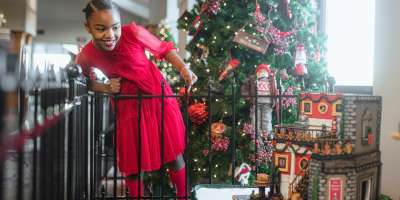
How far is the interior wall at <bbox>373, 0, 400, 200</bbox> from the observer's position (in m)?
2.15

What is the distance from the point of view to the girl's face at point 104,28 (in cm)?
267

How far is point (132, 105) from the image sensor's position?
2797 mm

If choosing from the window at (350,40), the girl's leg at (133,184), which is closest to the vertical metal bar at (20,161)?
the girl's leg at (133,184)

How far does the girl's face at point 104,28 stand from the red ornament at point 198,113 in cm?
78

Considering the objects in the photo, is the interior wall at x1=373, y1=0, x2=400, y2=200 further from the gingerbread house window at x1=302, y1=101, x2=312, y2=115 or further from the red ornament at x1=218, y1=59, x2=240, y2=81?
the red ornament at x1=218, y1=59, x2=240, y2=81

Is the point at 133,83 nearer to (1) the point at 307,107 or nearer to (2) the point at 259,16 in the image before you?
(2) the point at 259,16

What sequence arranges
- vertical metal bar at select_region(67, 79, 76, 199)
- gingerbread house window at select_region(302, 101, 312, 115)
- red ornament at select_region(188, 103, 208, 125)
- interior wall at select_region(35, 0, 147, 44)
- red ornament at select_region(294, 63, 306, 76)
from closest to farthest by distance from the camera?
1. gingerbread house window at select_region(302, 101, 312, 115)
2. vertical metal bar at select_region(67, 79, 76, 199)
3. red ornament at select_region(294, 63, 306, 76)
4. red ornament at select_region(188, 103, 208, 125)
5. interior wall at select_region(35, 0, 147, 44)

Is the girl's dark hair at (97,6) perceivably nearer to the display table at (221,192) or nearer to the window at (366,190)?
the display table at (221,192)

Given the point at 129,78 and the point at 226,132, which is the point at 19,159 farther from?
the point at 226,132

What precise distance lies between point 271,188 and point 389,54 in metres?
1.11

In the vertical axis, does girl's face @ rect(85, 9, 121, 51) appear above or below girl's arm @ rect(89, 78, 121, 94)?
above

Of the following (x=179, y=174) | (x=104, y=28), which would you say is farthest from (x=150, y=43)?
(x=179, y=174)

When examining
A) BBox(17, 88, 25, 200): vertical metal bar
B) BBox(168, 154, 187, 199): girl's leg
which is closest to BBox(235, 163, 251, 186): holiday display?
BBox(168, 154, 187, 199): girl's leg

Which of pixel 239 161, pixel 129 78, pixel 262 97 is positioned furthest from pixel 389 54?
pixel 129 78
